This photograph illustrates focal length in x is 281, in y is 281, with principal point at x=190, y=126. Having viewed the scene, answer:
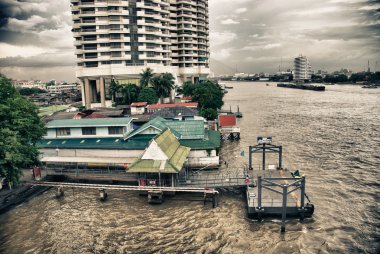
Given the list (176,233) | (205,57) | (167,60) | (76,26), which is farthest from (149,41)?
(176,233)

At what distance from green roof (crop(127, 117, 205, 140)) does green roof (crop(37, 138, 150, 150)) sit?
1.78 m

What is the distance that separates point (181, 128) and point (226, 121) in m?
21.3

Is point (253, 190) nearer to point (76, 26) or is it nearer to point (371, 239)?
point (371, 239)

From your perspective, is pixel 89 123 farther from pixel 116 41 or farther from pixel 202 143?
pixel 116 41

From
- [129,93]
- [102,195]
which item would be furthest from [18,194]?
[129,93]

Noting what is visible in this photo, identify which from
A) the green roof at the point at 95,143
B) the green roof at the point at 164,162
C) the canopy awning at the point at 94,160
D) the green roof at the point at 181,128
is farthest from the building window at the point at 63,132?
the green roof at the point at 164,162

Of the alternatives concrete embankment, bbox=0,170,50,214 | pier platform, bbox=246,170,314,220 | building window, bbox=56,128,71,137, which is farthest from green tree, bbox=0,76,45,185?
pier platform, bbox=246,170,314,220

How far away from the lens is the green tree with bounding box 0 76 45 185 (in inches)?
1105

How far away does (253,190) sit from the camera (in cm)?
3203

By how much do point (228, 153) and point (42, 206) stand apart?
3135 centimetres

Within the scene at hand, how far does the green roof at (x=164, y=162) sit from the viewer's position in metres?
31.6

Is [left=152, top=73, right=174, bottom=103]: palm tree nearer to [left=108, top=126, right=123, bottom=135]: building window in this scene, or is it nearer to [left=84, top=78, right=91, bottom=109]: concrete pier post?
[left=84, top=78, right=91, bottom=109]: concrete pier post

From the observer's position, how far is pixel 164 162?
32.4 meters

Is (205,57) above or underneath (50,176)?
above
